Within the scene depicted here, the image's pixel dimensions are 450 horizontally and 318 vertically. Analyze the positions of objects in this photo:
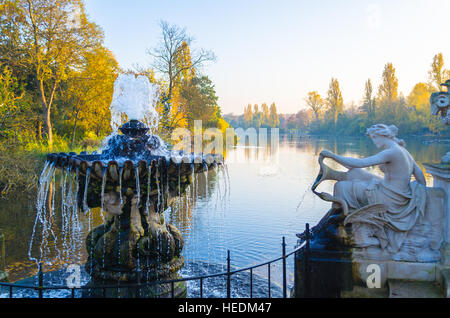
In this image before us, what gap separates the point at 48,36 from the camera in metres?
24.2

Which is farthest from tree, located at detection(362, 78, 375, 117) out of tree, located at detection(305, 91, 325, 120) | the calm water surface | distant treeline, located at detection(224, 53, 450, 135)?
the calm water surface

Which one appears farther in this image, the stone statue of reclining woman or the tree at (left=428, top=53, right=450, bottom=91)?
the tree at (left=428, top=53, right=450, bottom=91)

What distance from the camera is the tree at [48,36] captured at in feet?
77.0

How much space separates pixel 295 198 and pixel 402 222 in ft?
38.5

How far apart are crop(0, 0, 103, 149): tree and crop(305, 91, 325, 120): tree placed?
308ft

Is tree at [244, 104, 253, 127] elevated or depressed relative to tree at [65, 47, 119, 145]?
elevated

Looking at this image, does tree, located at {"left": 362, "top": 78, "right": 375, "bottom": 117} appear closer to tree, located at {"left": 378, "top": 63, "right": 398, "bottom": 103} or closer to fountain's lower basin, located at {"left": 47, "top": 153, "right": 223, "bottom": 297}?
tree, located at {"left": 378, "top": 63, "right": 398, "bottom": 103}

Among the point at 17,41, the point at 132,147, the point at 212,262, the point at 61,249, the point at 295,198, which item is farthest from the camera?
the point at 17,41

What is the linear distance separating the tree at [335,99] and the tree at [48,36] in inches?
3232

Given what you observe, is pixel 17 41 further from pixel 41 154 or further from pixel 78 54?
pixel 41 154

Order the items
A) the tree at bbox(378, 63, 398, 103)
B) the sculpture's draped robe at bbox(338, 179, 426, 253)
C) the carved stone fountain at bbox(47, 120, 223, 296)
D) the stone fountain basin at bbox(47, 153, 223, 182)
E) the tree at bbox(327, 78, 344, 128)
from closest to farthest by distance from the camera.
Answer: the sculpture's draped robe at bbox(338, 179, 426, 253) → the stone fountain basin at bbox(47, 153, 223, 182) → the carved stone fountain at bbox(47, 120, 223, 296) → the tree at bbox(378, 63, 398, 103) → the tree at bbox(327, 78, 344, 128)

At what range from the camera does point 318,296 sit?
531cm

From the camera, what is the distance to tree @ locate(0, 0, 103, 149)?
2347 cm

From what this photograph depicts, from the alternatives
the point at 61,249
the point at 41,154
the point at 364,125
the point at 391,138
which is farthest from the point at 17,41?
the point at 364,125
